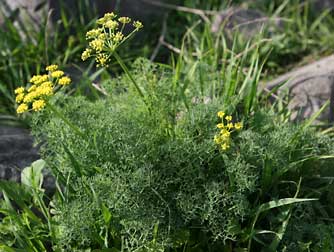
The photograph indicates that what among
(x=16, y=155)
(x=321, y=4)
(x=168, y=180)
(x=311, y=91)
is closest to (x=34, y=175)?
(x=16, y=155)

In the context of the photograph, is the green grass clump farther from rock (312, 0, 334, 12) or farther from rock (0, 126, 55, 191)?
rock (312, 0, 334, 12)

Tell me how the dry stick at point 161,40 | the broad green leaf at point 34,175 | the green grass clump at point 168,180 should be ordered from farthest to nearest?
the dry stick at point 161,40 → the broad green leaf at point 34,175 → the green grass clump at point 168,180

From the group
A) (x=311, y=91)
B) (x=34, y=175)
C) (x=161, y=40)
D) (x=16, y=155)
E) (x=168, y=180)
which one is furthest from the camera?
(x=161, y=40)

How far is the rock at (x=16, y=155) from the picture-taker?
3038 millimetres

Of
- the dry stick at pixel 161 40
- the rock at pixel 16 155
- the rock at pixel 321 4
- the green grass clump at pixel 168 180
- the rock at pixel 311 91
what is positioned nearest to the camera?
the green grass clump at pixel 168 180

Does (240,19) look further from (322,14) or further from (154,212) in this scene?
(154,212)

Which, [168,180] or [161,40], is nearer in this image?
[168,180]

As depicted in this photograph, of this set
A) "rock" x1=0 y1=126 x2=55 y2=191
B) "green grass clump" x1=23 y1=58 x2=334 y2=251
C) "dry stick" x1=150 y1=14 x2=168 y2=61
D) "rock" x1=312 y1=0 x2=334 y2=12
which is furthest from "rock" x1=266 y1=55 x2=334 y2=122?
"rock" x1=0 y1=126 x2=55 y2=191

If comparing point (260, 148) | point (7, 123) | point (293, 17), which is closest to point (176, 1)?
point (293, 17)

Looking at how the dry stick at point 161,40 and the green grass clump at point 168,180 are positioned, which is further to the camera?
the dry stick at point 161,40

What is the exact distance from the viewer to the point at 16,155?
318 cm

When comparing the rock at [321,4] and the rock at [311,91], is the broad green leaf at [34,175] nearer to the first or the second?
the rock at [311,91]

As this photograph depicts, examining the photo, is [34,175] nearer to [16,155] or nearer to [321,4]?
[16,155]

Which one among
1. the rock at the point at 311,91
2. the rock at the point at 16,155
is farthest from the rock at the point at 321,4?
the rock at the point at 16,155
